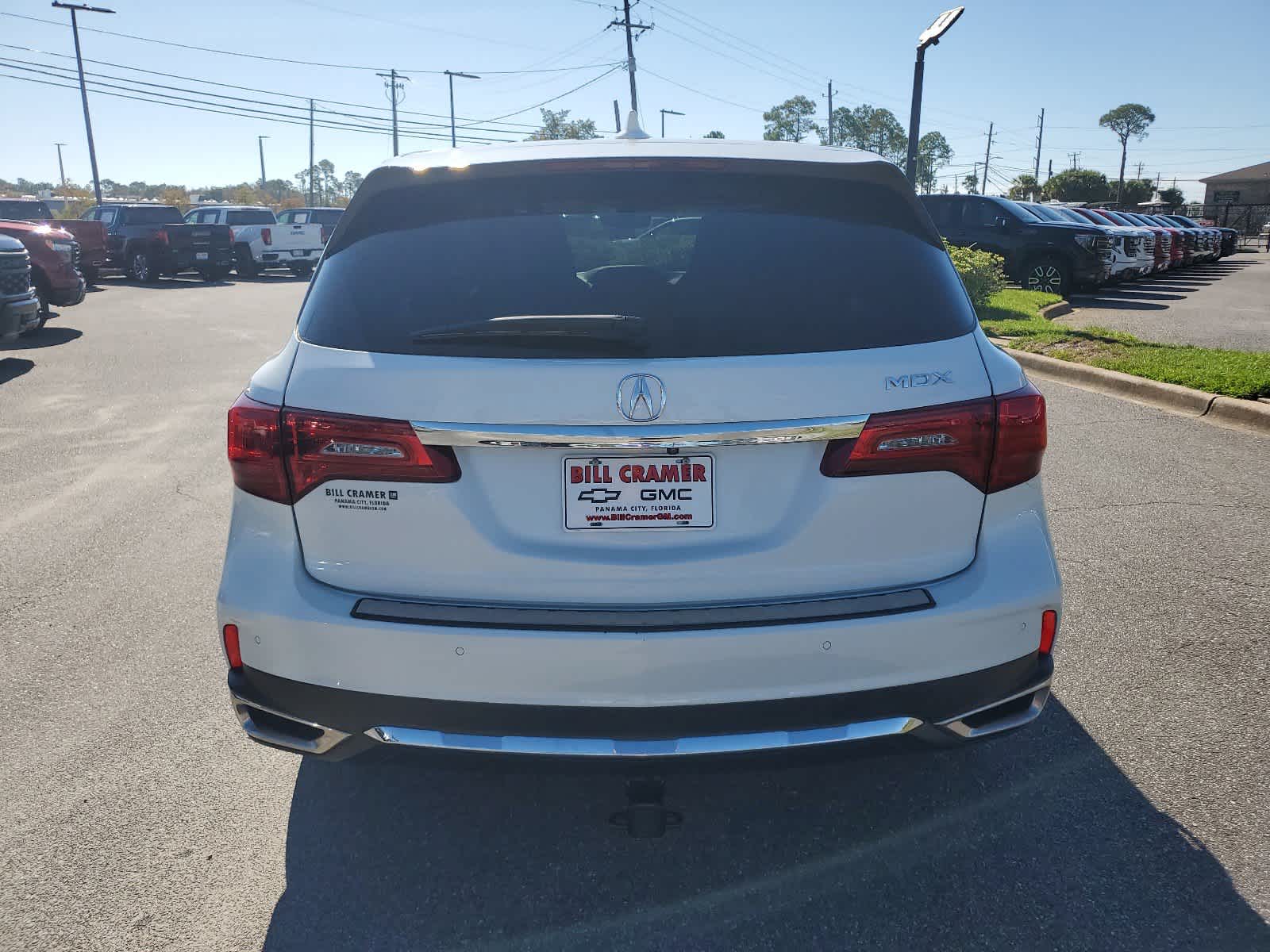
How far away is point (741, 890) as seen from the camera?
2.65m

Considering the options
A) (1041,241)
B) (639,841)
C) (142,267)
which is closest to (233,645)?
(639,841)

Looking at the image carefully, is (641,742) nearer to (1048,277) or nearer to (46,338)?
(46,338)

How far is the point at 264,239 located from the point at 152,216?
10.4 ft

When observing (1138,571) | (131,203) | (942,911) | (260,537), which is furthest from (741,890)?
(131,203)

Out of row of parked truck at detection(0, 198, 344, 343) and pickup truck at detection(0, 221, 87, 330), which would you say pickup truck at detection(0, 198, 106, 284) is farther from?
pickup truck at detection(0, 221, 87, 330)

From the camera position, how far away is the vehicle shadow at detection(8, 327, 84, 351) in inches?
546

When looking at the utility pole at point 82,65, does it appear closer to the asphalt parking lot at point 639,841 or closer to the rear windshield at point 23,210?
the rear windshield at point 23,210

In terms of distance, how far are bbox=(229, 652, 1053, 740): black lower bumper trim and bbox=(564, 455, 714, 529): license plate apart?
0.41 metres

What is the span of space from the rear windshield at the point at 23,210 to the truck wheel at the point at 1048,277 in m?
24.0

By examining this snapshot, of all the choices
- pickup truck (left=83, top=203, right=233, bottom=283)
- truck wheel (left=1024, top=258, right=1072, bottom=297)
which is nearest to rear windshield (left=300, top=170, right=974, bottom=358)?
truck wheel (left=1024, top=258, right=1072, bottom=297)

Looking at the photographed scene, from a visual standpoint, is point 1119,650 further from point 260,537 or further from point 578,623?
point 260,537

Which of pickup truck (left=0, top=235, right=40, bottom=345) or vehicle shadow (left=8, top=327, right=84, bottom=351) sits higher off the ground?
pickup truck (left=0, top=235, right=40, bottom=345)

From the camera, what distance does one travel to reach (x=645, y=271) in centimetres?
256

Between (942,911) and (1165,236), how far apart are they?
24431 millimetres
